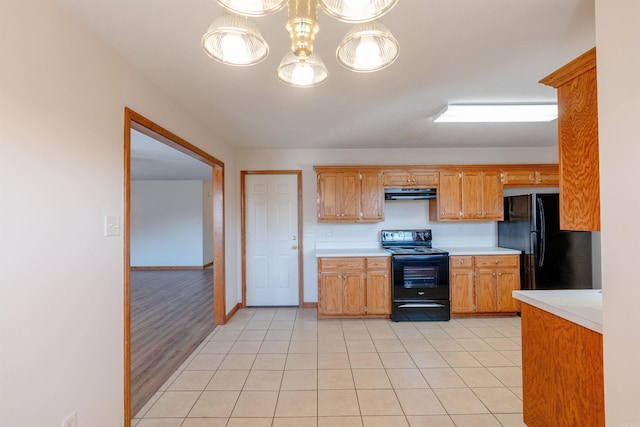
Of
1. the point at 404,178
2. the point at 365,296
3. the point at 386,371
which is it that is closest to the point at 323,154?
the point at 404,178

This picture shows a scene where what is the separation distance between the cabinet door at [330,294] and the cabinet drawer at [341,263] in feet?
0.27

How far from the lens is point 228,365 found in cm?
265

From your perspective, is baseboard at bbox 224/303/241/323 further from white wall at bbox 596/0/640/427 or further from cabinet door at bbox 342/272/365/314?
white wall at bbox 596/0/640/427

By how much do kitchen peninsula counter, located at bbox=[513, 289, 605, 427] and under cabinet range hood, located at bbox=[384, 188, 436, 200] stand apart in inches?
90.0

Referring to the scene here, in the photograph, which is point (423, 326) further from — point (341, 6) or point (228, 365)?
point (341, 6)

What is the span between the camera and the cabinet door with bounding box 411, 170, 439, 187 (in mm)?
3977

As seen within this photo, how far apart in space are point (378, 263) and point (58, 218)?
125 inches


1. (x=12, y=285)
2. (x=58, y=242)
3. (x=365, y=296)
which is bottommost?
(x=365, y=296)

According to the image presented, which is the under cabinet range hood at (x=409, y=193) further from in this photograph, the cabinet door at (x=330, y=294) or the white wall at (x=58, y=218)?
the white wall at (x=58, y=218)

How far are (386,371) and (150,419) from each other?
1802 mm

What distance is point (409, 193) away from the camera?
399 centimetres

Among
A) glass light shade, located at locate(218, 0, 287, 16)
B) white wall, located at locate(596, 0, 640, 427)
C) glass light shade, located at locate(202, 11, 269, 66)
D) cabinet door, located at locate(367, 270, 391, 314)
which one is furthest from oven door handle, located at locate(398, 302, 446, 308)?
glass light shade, located at locate(218, 0, 287, 16)

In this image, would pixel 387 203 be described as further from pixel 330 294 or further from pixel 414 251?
pixel 330 294

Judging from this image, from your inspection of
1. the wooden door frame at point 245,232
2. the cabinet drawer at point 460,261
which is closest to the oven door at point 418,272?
the cabinet drawer at point 460,261
